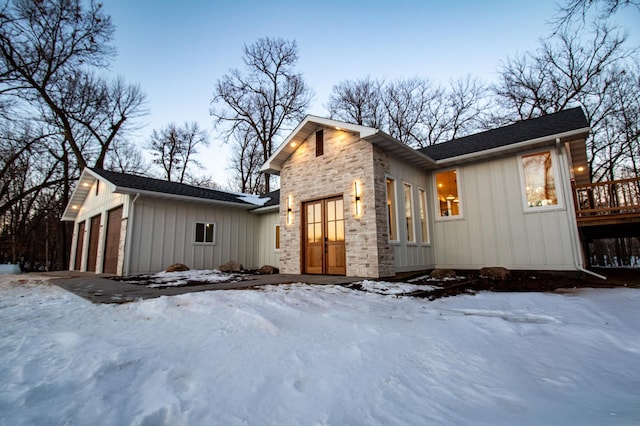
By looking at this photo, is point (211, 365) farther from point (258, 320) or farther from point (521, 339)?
point (521, 339)

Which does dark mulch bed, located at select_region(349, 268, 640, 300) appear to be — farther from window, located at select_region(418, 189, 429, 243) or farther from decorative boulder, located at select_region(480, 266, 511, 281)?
window, located at select_region(418, 189, 429, 243)

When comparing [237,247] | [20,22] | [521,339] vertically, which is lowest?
[521,339]

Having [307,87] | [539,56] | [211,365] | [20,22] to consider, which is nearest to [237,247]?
[211,365]

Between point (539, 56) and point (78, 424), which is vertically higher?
point (539, 56)

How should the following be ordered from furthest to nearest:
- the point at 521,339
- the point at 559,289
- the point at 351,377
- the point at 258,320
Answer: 1. the point at 559,289
2. the point at 258,320
3. the point at 521,339
4. the point at 351,377

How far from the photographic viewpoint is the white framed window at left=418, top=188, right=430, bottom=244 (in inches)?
322

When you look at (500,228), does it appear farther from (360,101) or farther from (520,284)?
(360,101)

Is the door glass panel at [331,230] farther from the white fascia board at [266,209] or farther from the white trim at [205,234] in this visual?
the white trim at [205,234]

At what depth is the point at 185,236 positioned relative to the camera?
10070 millimetres

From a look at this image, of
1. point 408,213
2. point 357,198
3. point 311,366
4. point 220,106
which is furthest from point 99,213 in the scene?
point 311,366

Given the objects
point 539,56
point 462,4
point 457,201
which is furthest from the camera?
point 539,56

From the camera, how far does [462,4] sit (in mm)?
9820

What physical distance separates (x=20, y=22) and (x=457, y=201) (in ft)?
61.7

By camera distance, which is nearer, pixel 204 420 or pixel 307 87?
pixel 204 420
